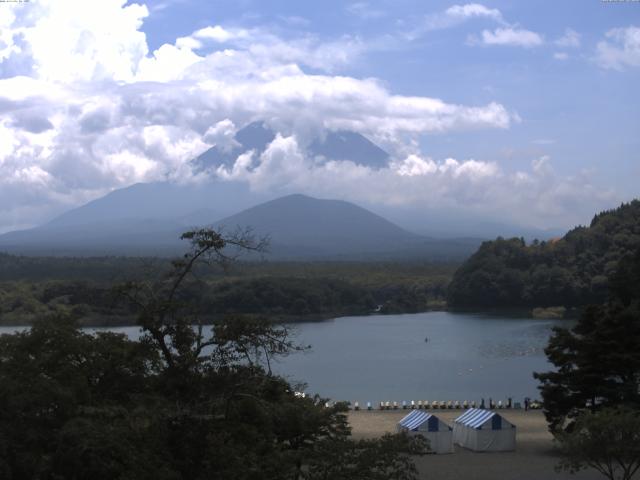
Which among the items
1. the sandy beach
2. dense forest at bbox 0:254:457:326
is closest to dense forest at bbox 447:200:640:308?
dense forest at bbox 0:254:457:326

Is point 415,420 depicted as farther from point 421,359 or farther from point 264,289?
point 264,289

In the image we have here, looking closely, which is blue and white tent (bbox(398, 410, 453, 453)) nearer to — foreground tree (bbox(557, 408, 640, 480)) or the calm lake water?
the calm lake water

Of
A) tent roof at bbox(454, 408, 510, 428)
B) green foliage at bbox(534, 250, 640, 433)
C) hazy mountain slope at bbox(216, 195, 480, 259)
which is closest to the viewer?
green foliage at bbox(534, 250, 640, 433)

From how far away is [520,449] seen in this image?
15.8 m

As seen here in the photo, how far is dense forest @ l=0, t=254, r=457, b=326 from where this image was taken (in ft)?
148

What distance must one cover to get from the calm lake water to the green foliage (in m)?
4.78

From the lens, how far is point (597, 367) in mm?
15250

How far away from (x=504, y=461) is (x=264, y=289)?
36.1m

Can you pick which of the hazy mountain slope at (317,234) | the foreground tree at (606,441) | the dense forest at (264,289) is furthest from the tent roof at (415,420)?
the hazy mountain slope at (317,234)

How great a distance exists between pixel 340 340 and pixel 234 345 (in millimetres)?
33354

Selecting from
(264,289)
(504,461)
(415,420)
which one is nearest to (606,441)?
(504,461)

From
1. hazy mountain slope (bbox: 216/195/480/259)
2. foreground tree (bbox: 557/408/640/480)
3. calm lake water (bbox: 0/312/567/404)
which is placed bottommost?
calm lake water (bbox: 0/312/567/404)

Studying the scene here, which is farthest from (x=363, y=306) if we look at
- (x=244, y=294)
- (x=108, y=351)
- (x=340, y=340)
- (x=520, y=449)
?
(x=108, y=351)

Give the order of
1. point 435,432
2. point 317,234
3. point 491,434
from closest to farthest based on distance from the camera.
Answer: point 435,432 < point 491,434 < point 317,234
